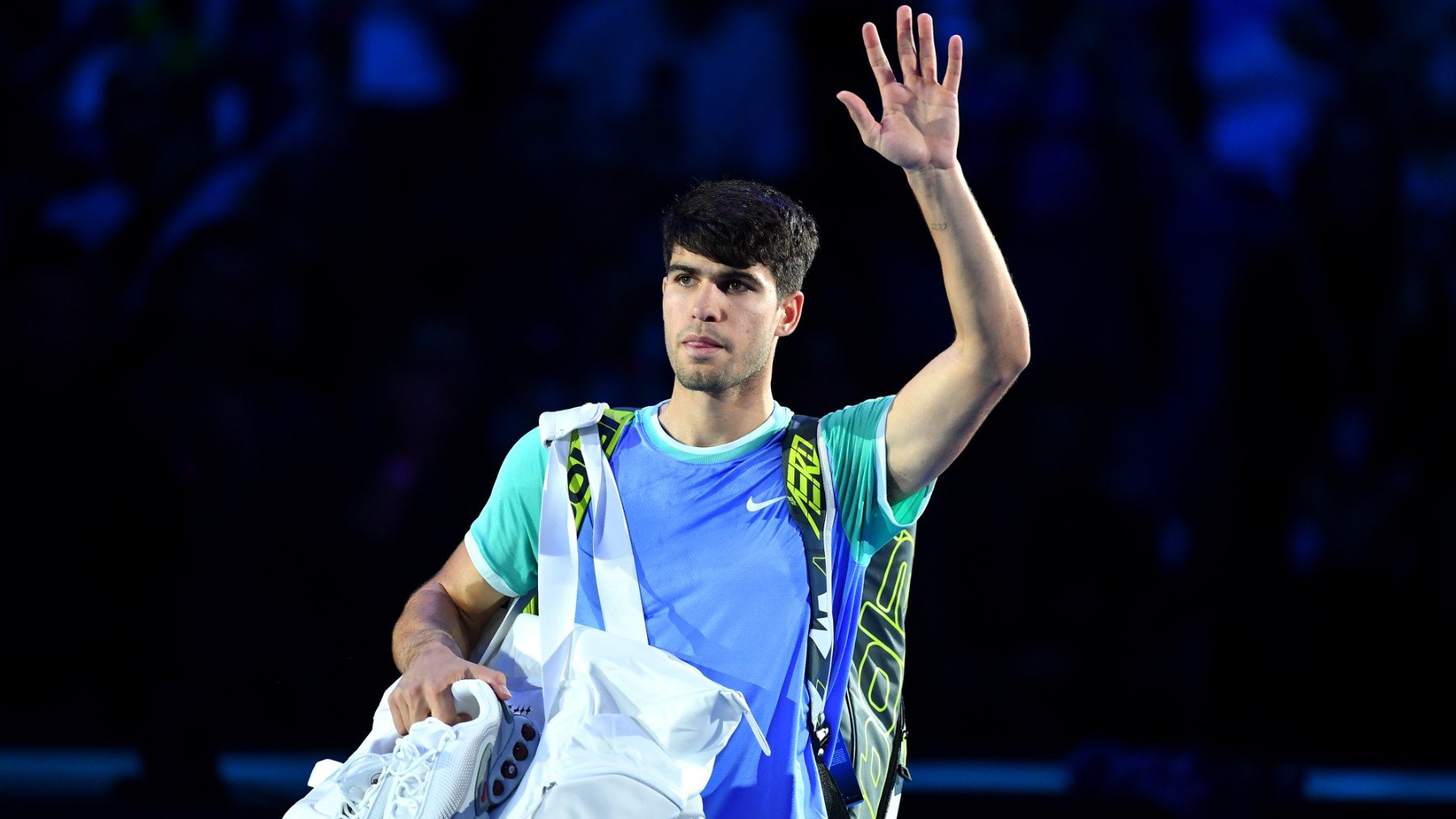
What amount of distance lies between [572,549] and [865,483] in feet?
1.26

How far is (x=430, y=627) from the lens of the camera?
5.66ft

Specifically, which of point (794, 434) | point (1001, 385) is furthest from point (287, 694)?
point (1001, 385)

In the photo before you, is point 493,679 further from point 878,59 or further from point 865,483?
point 878,59

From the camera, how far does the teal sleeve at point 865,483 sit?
1.72m

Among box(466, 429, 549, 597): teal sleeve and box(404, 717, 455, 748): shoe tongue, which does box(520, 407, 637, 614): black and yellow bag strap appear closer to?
box(466, 429, 549, 597): teal sleeve

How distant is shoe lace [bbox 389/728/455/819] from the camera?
1398mm

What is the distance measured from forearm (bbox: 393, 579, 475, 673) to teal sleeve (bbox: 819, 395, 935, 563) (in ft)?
1.71

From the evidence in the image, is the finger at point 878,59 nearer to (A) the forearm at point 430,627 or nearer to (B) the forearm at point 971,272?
(B) the forearm at point 971,272

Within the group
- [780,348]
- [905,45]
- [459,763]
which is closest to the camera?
[459,763]

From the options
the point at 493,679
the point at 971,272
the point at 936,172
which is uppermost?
the point at 936,172

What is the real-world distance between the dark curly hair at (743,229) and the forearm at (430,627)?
548 millimetres

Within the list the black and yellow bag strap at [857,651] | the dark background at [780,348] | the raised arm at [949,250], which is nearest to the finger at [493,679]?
the black and yellow bag strap at [857,651]

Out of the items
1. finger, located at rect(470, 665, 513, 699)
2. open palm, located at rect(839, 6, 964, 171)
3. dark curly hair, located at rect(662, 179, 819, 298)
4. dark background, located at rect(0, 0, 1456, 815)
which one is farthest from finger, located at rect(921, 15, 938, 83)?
dark background, located at rect(0, 0, 1456, 815)

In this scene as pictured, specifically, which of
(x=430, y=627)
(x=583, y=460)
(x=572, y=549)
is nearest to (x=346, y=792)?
(x=430, y=627)
